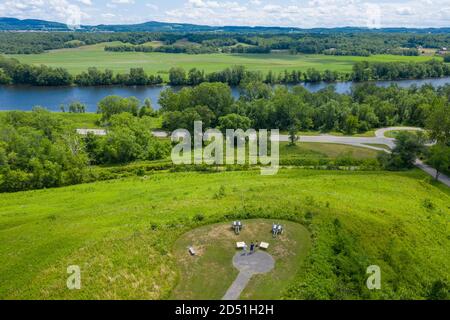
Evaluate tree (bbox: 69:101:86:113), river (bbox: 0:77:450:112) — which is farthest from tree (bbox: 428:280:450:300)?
tree (bbox: 69:101:86:113)

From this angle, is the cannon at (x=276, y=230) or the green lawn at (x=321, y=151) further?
the green lawn at (x=321, y=151)

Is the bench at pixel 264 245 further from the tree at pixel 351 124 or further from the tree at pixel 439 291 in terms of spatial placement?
the tree at pixel 351 124

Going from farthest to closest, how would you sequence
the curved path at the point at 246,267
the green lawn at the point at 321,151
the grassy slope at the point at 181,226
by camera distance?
the green lawn at the point at 321,151 → the grassy slope at the point at 181,226 → the curved path at the point at 246,267

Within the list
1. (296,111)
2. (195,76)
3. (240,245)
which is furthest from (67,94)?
(240,245)

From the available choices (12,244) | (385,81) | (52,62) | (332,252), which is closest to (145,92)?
(52,62)

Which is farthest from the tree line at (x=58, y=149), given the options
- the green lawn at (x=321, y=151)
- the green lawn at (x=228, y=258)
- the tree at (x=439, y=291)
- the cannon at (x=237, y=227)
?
the tree at (x=439, y=291)
